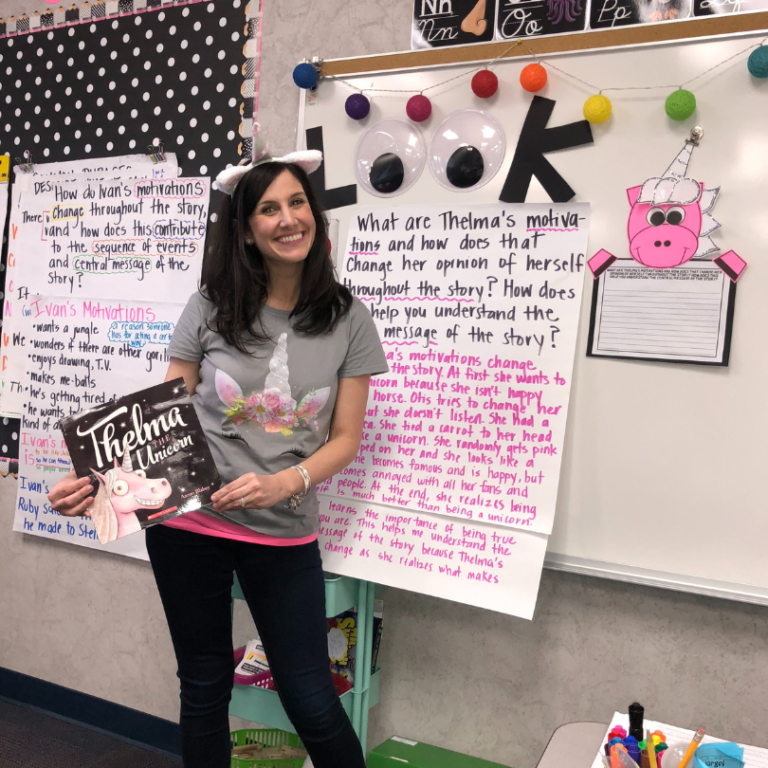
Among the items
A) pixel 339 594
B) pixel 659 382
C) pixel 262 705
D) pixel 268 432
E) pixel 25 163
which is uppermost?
pixel 25 163

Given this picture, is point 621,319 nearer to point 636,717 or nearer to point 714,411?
point 714,411

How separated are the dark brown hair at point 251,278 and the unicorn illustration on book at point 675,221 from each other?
1.88 ft

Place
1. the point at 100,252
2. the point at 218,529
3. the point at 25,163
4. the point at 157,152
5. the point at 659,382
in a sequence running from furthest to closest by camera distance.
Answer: the point at 25,163 < the point at 100,252 < the point at 157,152 < the point at 659,382 < the point at 218,529

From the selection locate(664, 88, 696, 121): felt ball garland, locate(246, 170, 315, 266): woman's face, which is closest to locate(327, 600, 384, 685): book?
locate(246, 170, 315, 266): woman's face

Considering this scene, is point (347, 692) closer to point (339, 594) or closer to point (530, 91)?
point (339, 594)

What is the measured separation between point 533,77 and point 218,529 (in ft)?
3.45

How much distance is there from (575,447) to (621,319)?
0.27 metres

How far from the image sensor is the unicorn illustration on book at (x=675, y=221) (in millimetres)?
1305

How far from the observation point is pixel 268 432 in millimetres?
1267

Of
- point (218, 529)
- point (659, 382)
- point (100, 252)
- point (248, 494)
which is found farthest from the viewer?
point (100, 252)

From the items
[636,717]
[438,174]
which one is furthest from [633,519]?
[438,174]

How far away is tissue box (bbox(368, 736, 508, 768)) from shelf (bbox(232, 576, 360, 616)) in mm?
350

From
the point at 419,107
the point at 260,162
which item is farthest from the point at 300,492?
the point at 419,107

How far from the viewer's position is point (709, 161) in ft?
4.28
